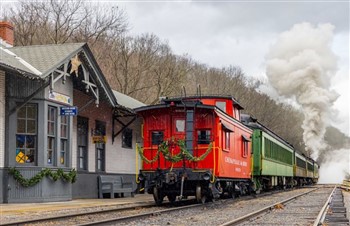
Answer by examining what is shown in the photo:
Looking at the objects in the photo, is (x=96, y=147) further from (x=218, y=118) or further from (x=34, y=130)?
(x=218, y=118)

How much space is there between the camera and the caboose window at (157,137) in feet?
58.6

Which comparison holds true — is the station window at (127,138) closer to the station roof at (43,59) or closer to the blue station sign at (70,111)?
the station roof at (43,59)

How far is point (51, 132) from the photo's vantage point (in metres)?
18.6

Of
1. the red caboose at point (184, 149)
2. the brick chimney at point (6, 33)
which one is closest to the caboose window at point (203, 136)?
the red caboose at point (184, 149)

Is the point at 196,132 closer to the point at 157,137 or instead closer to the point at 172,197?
the point at 157,137

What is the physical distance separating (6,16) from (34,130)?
23.7 meters

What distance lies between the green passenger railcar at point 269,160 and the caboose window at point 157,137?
7.67 m

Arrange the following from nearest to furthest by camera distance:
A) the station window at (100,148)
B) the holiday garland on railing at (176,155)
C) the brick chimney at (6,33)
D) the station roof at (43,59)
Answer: the station roof at (43,59), the holiday garland on railing at (176,155), the brick chimney at (6,33), the station window at (100,148)

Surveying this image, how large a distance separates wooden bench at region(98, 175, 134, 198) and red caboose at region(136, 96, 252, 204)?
17.9 ft

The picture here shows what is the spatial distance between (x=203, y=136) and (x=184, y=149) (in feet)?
2.60

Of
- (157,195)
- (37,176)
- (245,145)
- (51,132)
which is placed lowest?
(157,195)

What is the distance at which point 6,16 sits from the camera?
39.2 metres

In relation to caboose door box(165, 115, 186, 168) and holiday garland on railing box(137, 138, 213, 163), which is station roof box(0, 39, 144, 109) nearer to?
caboose door box(165, 115, 186, 168)

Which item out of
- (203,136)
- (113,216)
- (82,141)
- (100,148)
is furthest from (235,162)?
(113,216)
